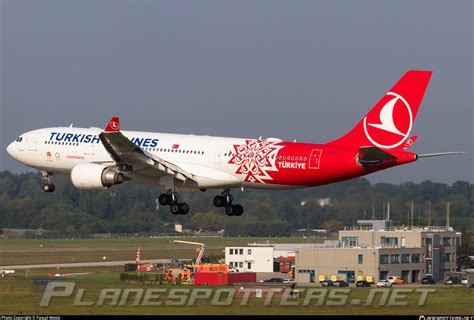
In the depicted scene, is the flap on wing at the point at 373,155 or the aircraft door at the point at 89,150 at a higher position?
the aircraft door at the point at 89,150

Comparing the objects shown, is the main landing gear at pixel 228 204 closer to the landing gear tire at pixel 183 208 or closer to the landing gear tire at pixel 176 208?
the landing gear tire at pixel 183 208

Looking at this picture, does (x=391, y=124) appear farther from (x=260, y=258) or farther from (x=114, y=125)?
(x=260, y=258)

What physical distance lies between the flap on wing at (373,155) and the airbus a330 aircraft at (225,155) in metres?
0.06

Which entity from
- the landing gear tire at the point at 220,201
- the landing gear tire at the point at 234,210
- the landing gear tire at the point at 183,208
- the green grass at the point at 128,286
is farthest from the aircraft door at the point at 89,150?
the green grass at the point at 128,286

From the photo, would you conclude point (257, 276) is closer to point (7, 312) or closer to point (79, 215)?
point (79, 215)

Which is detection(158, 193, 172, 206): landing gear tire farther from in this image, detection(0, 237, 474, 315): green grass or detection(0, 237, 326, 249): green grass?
detection(0, 237, 326, 249): green grass

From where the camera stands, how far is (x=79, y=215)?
496 ft

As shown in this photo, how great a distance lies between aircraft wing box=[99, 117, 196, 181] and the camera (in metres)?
75.4

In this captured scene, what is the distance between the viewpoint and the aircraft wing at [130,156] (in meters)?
75.4

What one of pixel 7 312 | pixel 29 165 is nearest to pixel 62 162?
pixel 29 165

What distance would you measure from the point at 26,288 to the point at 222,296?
1648 cm

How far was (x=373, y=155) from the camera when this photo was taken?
235 ft

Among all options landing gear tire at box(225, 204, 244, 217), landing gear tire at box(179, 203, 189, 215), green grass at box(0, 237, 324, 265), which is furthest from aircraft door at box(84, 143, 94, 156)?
green grass at box(0, 237, 324, 265)

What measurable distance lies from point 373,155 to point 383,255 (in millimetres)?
52297
